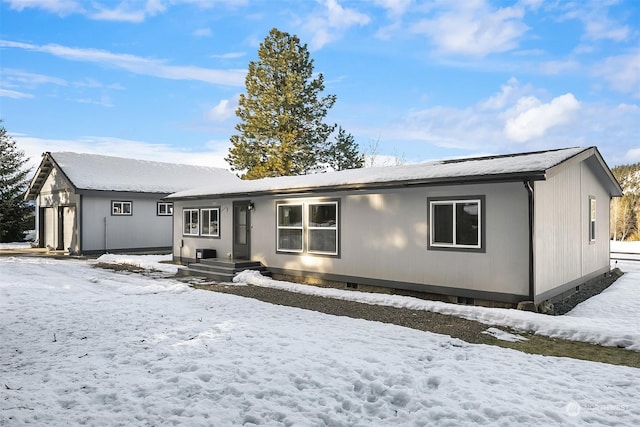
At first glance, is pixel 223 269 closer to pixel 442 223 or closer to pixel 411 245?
pixel 411 245

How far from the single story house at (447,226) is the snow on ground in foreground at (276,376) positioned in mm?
2825

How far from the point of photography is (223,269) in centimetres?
1365

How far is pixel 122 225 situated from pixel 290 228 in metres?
12.7

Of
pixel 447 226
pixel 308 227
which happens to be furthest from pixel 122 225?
pixel 447 226

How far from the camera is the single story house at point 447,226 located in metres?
8.61

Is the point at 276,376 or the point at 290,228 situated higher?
the point at 290,228

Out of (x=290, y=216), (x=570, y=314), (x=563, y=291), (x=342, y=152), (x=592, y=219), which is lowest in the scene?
(x=570, y=314)

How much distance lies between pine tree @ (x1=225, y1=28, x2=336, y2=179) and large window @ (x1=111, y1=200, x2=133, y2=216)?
26.4 ft

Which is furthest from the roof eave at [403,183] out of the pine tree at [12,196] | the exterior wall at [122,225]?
the pine tree at [12,196]

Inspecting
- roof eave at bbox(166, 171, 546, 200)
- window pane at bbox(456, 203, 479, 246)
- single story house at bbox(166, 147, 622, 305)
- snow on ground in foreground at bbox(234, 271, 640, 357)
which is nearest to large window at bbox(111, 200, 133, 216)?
single story house at bbox(166, 147, 622, 305)

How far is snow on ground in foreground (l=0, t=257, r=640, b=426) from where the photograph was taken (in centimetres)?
389

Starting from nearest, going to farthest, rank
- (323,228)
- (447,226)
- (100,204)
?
1. (447,226)
2. (323,228)
3. (100,204)

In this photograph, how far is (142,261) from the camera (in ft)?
56.0

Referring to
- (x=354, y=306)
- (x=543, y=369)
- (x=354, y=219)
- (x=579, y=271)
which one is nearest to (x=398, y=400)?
(x=543, y=369)
